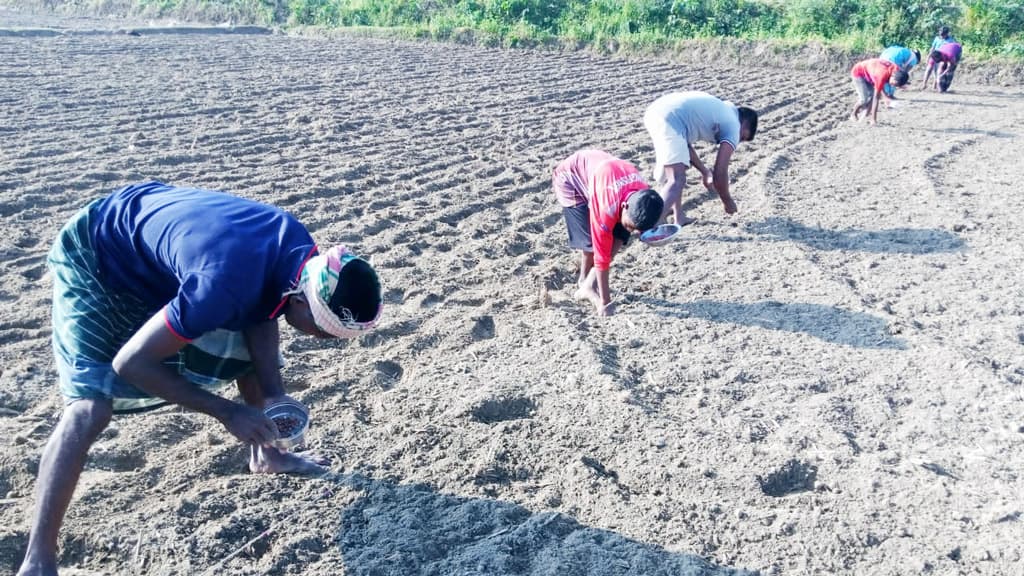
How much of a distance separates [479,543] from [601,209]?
81.6 inches

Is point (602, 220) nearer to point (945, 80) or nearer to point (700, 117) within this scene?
point (700, 117)

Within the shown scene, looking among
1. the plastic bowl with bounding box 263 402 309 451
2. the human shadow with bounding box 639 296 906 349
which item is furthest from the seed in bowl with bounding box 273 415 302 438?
the human shadow with bounding box 639 296 906 349

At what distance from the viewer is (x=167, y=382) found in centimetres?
239

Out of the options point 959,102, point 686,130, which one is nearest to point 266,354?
point 686,130

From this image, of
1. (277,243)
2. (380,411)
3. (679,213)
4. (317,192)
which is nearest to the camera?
(277,243)

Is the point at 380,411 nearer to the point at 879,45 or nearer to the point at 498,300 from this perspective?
the point at 498,300

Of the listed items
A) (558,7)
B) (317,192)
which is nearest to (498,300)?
(317,192)

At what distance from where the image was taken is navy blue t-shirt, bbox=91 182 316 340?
2.26m

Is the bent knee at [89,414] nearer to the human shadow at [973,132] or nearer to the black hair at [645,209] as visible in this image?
the black hair at [645,209]

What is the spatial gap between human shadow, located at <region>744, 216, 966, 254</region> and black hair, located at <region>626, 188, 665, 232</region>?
82.8 inches

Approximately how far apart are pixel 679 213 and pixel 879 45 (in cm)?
1223

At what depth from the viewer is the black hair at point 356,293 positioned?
7.63 feet

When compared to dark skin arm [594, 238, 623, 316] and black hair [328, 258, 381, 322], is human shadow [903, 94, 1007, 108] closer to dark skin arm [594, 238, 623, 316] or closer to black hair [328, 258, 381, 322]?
dark skin arm [594, 238, 623, 316]

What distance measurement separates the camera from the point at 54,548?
257cm
